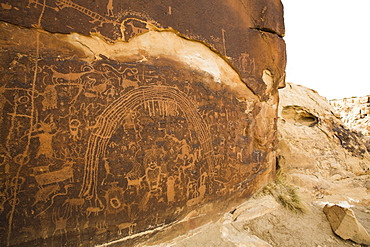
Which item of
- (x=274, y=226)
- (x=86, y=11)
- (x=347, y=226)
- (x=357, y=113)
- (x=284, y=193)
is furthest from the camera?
(x=357, y=113)

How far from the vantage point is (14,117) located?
1.23 meters

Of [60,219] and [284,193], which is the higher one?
[60,219]

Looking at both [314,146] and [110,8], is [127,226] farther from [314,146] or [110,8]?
[314,146]

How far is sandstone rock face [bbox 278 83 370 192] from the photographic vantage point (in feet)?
9.93

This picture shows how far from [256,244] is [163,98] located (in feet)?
4.67

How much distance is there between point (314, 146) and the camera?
3258 millimetres

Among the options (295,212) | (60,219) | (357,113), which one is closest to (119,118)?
(60,219)

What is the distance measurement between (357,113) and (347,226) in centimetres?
594

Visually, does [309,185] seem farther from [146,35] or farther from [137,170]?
[146,35]

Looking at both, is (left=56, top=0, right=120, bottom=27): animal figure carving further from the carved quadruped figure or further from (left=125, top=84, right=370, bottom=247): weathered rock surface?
→ (left=125, top=84, right=370, bottom=247): weathered rock surface

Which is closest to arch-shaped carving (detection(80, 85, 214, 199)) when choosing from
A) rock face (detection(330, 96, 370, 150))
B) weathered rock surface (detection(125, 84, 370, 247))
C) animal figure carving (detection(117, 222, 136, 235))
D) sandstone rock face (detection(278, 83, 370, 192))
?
animal figure carving (detection(117, 222, 136, 235))

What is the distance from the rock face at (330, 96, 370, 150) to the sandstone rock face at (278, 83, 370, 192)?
9.38ft

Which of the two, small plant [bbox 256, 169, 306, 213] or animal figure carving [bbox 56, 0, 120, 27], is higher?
animal figure carving [bbox 56, 0, 120, 27]

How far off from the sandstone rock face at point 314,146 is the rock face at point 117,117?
1182 mm
